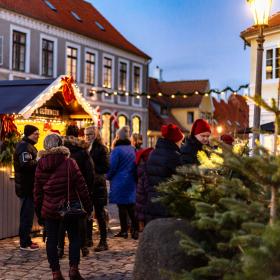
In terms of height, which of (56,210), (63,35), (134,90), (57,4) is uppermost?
(57,4)

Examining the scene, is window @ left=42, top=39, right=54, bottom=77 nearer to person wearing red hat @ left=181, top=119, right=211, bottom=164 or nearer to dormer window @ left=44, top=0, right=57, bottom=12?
dormer window @ left=44, top=0, right=57, bottom=12

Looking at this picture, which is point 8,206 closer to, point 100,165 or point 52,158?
point 100,165

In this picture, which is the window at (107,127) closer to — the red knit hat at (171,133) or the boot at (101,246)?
the boot at (101,246)

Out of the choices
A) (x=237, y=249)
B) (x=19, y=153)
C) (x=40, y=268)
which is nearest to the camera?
(x=237, y=249)

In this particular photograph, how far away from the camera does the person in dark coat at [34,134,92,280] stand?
5961mm

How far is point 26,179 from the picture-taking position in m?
7.99

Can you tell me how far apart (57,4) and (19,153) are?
82.7 feet

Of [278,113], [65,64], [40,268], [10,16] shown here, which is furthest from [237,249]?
[65,64]

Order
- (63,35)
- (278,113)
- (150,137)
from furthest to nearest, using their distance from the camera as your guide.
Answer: (150,137)
(63,35)
(278,113)

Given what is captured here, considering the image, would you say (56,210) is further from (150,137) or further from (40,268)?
(150,137)

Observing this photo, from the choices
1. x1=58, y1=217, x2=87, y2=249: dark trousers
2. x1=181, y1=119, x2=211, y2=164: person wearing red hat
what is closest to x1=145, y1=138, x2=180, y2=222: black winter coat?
x1=181, y1=119, x2=211, y2=164: person wearing red hat

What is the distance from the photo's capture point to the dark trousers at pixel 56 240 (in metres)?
6.00

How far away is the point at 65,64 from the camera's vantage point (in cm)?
2939

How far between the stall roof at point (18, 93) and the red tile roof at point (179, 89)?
34.8 meters
